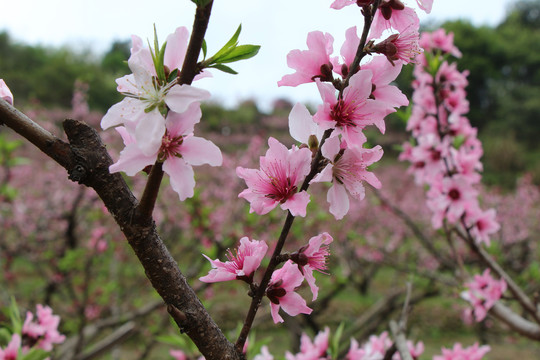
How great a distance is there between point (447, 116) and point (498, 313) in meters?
1.15

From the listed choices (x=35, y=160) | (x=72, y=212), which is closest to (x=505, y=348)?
(x=72, y=212)

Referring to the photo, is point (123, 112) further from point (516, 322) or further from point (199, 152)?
point (516, 322)

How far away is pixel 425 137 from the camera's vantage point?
2.35m

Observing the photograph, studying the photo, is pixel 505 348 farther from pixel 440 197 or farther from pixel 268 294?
pixel 268 294

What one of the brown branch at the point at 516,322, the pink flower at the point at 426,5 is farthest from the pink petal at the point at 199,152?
the brown branch at the point at 516,322

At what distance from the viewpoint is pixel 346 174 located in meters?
0.74

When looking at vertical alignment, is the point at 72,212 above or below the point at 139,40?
above

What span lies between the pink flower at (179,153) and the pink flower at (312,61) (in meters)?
0.22

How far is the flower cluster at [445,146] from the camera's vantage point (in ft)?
7.12

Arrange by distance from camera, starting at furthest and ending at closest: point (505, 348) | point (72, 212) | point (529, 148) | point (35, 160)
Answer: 1. point (529, 148)
2. point (35, 160)
3. point (505, 348)
4. point (72, 212)

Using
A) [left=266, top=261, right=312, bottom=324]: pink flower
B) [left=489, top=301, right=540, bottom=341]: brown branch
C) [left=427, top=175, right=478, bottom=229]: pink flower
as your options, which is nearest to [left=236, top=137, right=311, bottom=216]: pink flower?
[left=266, top=261, right=312, bottom=324]: pink flower

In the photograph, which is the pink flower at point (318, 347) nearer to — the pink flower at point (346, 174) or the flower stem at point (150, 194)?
the pink flower at point (346, 174)

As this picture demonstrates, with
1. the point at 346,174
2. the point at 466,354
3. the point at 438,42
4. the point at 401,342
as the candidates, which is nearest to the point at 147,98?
the point at 346,174

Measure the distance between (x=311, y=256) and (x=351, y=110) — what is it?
10.5 inches
